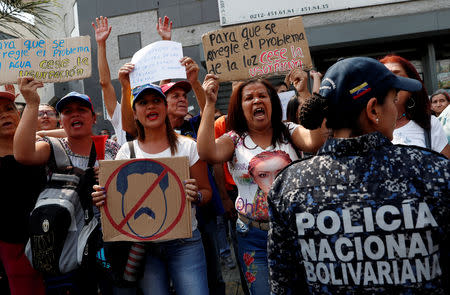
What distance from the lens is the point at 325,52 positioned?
1108 cm

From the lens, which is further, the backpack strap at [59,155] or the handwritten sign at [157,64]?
the handwritten sign at [157,64]

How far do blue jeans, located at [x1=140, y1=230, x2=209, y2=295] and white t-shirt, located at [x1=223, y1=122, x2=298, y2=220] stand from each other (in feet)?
1.44

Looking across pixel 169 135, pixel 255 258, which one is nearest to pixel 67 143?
pixel 169 135

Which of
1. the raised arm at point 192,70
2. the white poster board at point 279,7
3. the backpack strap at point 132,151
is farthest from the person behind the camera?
the white poster board at point 279,7

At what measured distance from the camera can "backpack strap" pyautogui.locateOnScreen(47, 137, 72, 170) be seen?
2541 millimetres

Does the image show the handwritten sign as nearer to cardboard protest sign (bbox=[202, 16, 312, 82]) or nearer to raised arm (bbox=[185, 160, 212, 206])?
cardboard protest sign (bbox=[202, 16, 312, 82])

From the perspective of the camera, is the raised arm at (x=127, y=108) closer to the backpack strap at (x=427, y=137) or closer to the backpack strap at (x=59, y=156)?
the backpack strap at (x=59, y=156)

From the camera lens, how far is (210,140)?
2.35 m

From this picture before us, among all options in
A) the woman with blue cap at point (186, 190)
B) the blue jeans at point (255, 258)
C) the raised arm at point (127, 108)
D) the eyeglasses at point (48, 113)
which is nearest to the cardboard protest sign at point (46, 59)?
the eyeglasses at point (48, 113)

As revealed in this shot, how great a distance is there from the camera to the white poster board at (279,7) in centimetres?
1073

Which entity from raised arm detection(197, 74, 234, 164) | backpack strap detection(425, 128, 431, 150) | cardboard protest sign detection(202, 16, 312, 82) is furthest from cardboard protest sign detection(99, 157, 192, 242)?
backpack strap detection(425, 128, 431, 150)

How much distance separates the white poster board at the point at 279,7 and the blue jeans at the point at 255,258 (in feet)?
32.2

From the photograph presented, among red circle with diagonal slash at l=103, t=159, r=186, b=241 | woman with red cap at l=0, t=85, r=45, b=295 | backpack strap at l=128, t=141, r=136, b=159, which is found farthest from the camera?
woman with red cap at l=0, t=85, r=45, b=295

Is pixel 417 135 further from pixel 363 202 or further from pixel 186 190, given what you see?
pixel 186 190
